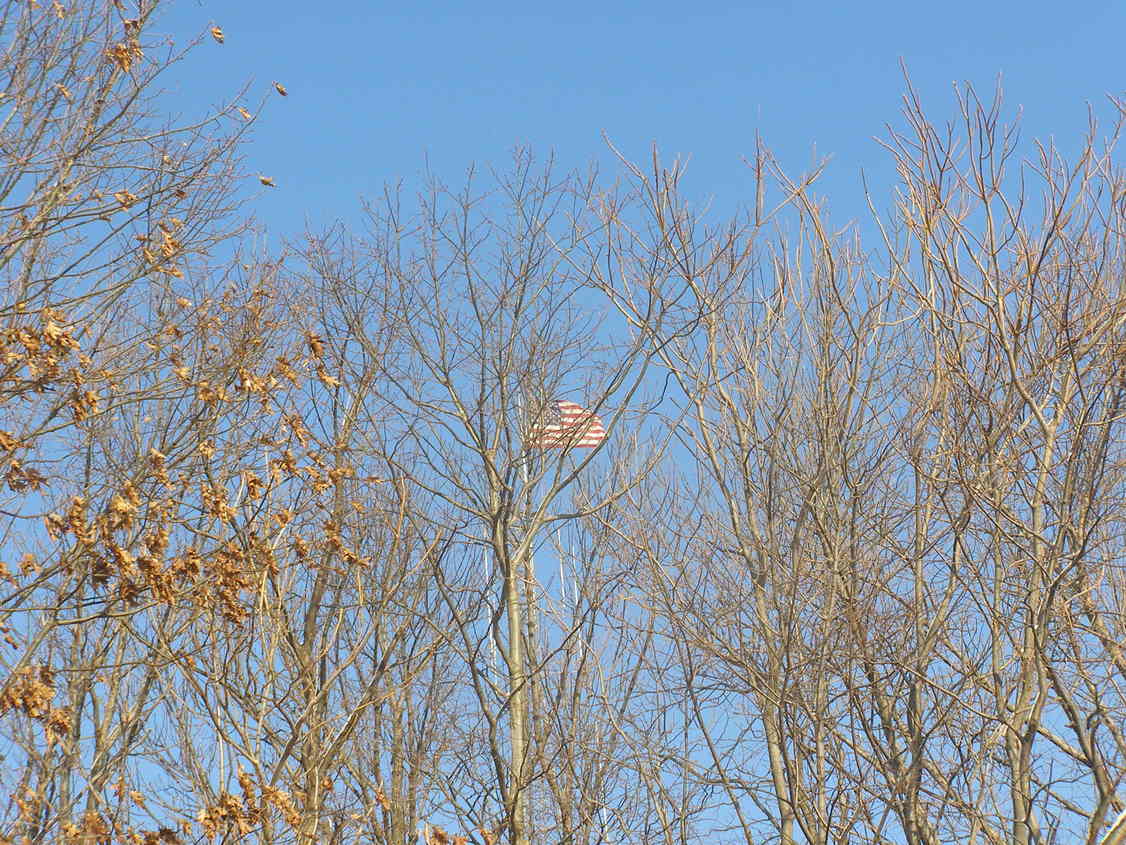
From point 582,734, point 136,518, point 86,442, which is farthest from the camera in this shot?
point 582,734

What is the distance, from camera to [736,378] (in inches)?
299

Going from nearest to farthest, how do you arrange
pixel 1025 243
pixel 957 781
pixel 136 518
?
pixel 1025 243 < pixel 136 518 < pixel 957 781

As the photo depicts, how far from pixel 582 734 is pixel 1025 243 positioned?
19.4 ft

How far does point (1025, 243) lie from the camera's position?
554cm

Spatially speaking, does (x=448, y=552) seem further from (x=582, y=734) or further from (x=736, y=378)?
(x=736, y=378)

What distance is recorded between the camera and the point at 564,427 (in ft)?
30.7

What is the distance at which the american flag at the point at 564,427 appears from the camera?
925cm

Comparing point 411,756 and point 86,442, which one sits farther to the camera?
point 411,756

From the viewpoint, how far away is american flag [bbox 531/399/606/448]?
925 cm

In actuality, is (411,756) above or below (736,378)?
below

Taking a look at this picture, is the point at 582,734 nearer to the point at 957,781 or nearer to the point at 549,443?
the point at 549,443

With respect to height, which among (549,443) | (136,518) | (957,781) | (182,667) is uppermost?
(549,443)

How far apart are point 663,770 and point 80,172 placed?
18.4 feet

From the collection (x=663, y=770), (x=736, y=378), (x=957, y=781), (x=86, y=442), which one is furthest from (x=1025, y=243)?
(x=86, y=442)
